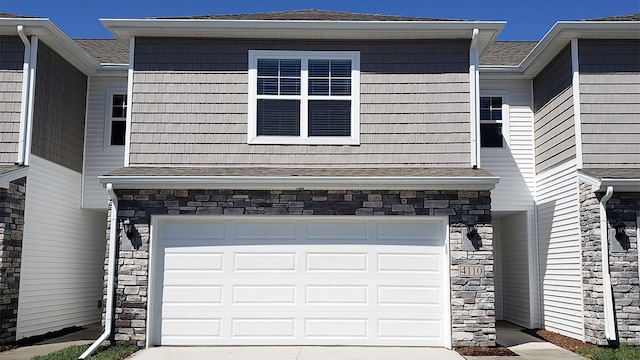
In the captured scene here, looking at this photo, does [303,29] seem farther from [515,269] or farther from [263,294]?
[515,269]

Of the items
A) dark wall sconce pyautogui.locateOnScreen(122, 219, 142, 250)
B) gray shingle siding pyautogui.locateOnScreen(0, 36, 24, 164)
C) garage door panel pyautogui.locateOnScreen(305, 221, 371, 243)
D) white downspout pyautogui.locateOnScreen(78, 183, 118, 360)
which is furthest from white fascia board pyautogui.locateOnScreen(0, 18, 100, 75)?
garage door panel pyautogui.locateOnScreen(305, 221, 371, 243)

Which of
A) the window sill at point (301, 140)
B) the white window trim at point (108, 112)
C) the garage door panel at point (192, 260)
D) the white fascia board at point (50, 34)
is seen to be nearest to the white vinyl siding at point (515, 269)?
the window sill at point (301, 140)

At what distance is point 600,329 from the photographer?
971 cm

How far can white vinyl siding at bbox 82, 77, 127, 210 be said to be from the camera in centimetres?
1259

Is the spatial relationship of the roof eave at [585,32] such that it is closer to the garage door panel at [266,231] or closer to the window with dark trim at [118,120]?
the garage door panel at [266,231]

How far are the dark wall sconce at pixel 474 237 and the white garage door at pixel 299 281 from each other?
1.42 feet

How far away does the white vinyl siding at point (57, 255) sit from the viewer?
10781 mm

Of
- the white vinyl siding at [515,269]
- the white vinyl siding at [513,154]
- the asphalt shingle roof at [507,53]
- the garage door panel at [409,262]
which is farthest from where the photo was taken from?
the asphalt shingle roof at [507,53]

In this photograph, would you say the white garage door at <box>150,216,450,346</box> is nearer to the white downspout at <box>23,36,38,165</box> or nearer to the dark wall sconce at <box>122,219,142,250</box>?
the dark wall sconce at <box>122,219,142,250</box>

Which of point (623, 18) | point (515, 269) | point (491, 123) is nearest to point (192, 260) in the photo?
point (491, 123)

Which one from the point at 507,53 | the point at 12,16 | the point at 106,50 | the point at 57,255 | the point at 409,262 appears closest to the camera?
the point at 409,262

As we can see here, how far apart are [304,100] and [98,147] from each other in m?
4.75

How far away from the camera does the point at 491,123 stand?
1280cm

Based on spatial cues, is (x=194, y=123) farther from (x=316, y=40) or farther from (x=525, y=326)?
(x=525, y=326)
